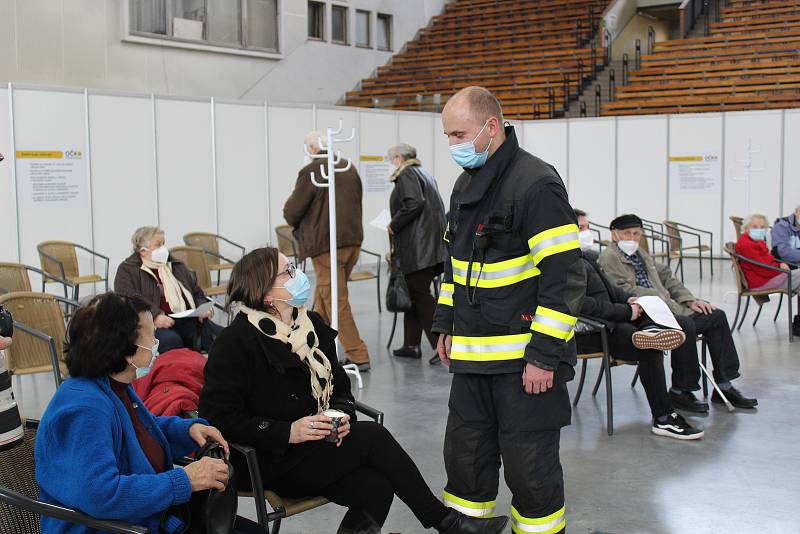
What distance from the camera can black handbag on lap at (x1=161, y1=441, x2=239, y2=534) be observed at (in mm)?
2271

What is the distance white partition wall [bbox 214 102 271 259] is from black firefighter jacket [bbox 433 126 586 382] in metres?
7.92

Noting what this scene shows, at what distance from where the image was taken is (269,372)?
2799 mm

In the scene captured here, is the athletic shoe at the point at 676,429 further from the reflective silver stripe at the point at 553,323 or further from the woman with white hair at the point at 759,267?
the woman with white hair at the point at 759,267

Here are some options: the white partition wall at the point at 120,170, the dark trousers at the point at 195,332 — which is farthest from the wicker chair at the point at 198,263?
the white partition wall at the point at 120,170

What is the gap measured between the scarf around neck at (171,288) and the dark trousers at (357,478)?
2.51 m

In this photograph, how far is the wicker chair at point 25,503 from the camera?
2.04 meters

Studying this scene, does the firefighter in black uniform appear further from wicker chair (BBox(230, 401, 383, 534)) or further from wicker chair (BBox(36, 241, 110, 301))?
wicker chair (BBox(36, 241, 110, 301))

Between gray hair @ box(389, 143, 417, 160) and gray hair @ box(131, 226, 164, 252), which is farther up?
gray hair @ box(389, 143, 417, 160)

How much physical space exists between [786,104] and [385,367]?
31.7 feet

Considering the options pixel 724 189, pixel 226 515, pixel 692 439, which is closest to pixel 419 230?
pixel 692 439

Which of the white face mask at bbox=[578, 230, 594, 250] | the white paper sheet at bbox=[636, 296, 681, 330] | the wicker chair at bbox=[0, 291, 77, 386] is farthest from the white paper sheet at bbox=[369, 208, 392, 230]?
the wicker chair at bbox=[0, 291, 77, 386]

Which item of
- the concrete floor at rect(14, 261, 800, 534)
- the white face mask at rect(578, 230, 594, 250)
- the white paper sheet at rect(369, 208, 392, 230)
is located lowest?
the concrete floor at rect(14, 261, 800, 534)

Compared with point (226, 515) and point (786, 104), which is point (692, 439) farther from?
point (786, 104)

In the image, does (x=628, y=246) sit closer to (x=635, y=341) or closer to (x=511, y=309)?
(x=635, y=341)
